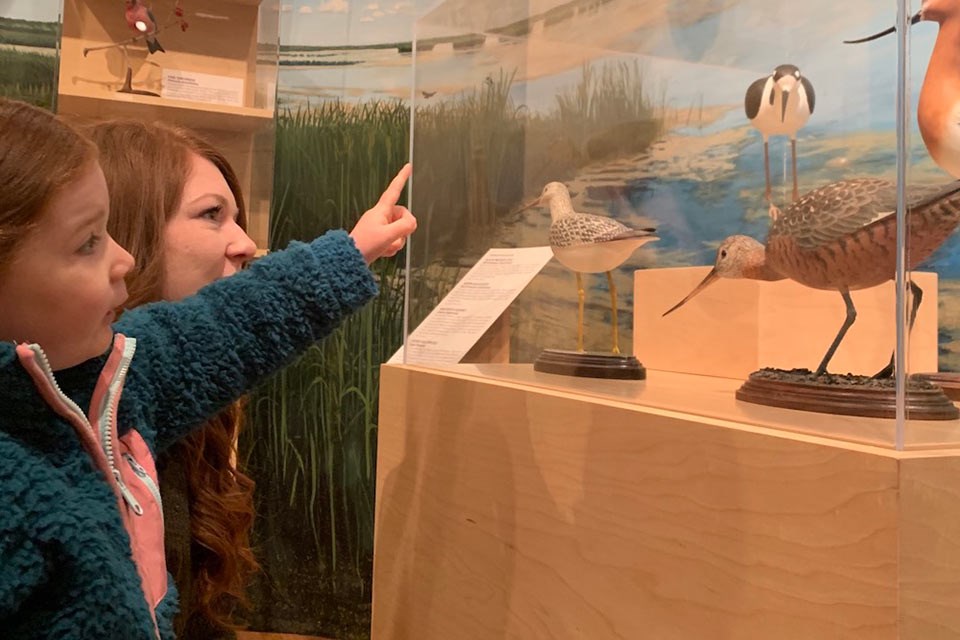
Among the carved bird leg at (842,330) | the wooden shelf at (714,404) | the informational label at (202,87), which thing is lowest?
the wooden shelf at (714,404)

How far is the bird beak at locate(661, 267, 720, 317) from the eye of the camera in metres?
0.88

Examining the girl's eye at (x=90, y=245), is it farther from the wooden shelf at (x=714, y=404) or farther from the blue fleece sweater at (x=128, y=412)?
the wooden shelf at (x=714, y=404)

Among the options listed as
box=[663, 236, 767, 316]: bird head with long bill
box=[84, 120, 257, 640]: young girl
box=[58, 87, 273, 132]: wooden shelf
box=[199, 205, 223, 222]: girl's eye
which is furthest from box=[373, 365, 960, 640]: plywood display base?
box=[58, 87, 273, 132]: wooden shelf

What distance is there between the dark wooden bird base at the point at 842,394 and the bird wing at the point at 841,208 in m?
0.11

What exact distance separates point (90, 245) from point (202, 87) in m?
1.57

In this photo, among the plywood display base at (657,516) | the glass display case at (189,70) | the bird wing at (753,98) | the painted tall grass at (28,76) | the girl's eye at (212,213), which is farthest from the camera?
the glass display case at (189,70)

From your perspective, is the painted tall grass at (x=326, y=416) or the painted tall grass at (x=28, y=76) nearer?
the painted tall grass at (x=28, y=76)

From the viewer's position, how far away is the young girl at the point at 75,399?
0.62 meters

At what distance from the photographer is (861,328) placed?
0.69 metres

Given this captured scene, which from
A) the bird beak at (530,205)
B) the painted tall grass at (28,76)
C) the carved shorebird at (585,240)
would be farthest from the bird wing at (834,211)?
the painted tall grass at (28,76)

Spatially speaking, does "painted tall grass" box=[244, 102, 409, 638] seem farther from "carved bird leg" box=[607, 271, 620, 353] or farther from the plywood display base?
"carved bird leg" box=[607, 271, 620, 353]

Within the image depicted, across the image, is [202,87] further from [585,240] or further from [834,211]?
[834,211]

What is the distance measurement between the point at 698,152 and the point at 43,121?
24.7 inches

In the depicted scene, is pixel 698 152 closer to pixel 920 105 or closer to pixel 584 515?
pixel 920 105
